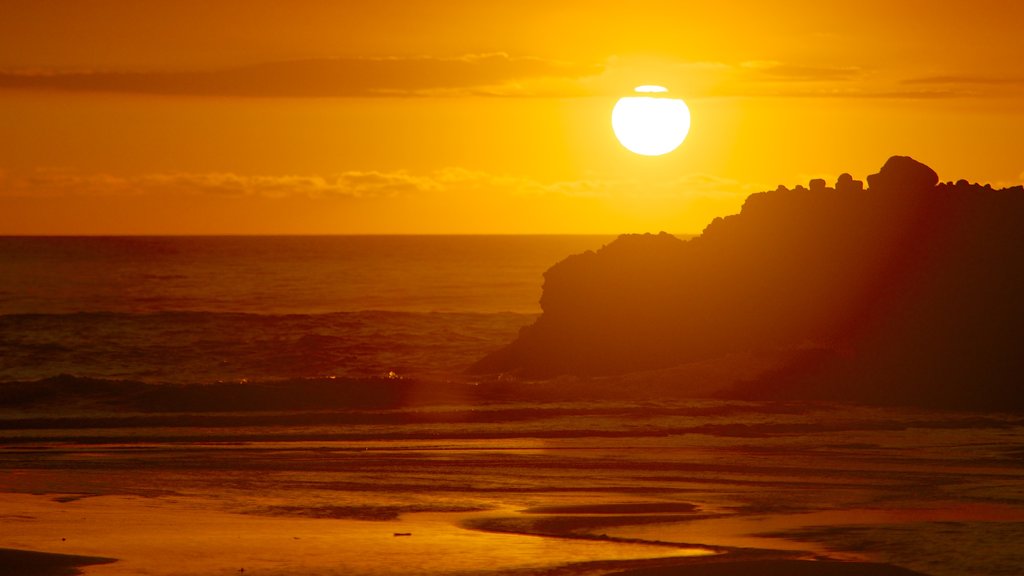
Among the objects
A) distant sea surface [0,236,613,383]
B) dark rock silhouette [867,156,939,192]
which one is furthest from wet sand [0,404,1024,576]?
distant sea surface [0,236,613,383]

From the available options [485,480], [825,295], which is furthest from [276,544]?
[825,295]

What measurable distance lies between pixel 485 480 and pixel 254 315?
44199 millimetres

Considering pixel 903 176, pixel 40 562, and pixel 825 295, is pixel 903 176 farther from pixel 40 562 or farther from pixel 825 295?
pixel 40 562

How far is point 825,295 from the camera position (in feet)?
105

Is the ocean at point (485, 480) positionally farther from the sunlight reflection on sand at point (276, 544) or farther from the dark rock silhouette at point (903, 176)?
the dark rock silhouette at point (903, 176)

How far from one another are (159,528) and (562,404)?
13868 mm

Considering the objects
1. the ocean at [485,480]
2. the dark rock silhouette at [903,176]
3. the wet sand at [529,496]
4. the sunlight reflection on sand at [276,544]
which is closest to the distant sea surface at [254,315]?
the ocean at [485,480]

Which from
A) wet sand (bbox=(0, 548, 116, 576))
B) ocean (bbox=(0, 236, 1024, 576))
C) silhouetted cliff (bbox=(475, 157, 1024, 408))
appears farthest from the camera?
silhouetted cliff (bbox=(475, 157, 1024, 408))

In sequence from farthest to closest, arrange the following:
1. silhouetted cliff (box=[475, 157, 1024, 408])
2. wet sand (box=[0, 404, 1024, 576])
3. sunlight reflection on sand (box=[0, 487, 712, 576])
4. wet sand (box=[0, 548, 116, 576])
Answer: silhouetted cliff (box=[475, 157, 1024, 408]) → wet sand (box=[0, 404, 1024, 576]) → sunlight reflection on sand (box=[0, 487, 712, 576]) → wet sand (box=[0, 548, 116, 576])

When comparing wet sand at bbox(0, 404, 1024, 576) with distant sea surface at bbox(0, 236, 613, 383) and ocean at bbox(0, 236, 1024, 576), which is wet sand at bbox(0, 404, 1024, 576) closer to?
ocean at bbox(0, 236, 1024, 576)

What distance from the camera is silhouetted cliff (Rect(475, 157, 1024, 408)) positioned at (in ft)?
93.6

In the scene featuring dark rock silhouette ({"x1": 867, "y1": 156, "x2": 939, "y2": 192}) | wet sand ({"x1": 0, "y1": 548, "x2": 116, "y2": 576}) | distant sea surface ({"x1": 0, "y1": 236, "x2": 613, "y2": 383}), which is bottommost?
wet sand ({"x1": 0, "y1": 548, "x2": 116, "y2": 576})

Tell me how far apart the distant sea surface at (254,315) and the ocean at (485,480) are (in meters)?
3.39

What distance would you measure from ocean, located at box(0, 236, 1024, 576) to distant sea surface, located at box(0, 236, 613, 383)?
3.39 metres
